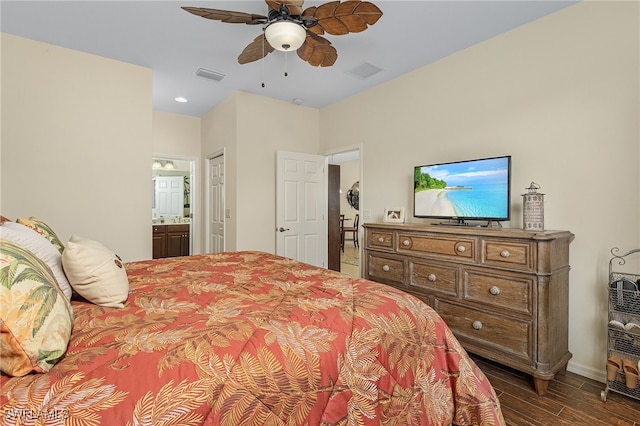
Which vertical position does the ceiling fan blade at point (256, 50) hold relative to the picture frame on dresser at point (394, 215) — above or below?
above

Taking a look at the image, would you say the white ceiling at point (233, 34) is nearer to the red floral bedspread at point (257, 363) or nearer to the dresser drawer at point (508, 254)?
the dresser drawer at point (508, 254)

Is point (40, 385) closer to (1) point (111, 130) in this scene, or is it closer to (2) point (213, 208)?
(1) point (111, 130)

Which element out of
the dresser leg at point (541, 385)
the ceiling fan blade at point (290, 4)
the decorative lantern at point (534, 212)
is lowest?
the dresser leg at point (541, 385)

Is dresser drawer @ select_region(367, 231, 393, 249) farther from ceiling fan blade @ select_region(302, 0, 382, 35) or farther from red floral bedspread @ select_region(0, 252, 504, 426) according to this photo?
ceiling fan blade @ select_region(302, 0, 382, 35)

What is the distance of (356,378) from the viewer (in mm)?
1059

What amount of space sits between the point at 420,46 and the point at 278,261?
2420mm

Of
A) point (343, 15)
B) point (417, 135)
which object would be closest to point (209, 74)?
point (343, 15)

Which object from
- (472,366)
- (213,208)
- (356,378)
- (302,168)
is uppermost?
(302,168)

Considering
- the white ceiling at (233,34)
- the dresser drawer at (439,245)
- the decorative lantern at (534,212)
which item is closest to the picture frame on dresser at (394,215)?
the dresser drawer at (439,245)

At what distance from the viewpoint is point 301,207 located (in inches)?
179

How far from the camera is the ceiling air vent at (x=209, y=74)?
11.4 ft

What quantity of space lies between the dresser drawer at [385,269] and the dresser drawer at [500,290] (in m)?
0.62

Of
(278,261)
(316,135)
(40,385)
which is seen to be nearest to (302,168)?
(316,135)

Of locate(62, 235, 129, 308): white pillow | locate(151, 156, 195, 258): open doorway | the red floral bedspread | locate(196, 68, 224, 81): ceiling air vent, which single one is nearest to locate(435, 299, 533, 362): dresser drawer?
the red floral bedspread
